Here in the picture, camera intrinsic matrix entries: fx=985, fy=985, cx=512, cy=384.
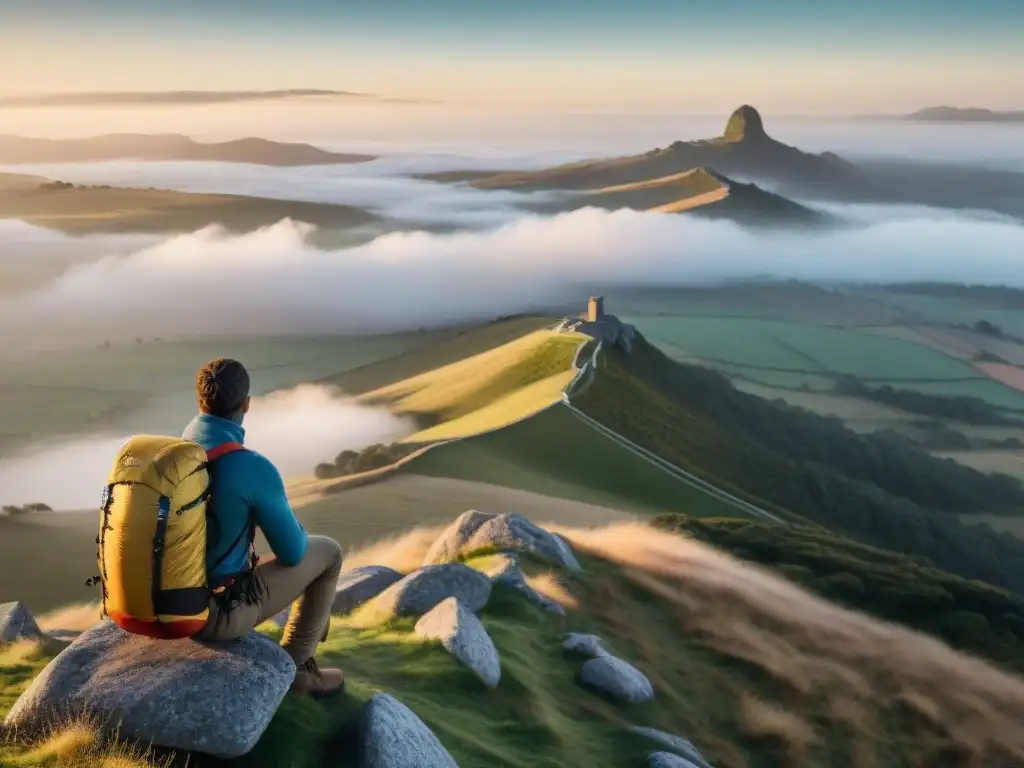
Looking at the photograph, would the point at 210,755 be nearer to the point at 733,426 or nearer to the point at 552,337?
the point at 552,337

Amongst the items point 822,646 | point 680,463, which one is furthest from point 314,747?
point 680,463

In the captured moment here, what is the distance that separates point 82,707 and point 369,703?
9.38 feet

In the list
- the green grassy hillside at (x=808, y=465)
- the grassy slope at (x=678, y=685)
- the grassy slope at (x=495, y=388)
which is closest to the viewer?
the grassy slope at (x=678, y=685)

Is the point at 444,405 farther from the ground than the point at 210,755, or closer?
closer

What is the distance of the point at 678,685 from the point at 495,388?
8663 cm

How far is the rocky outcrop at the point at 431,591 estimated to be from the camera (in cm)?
1748

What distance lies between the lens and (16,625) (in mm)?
15578

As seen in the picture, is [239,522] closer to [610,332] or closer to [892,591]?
[892,591]

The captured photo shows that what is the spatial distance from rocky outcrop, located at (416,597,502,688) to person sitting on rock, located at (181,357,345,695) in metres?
5.20

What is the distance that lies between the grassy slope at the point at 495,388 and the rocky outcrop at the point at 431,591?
181 ft

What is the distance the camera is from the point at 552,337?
116 m

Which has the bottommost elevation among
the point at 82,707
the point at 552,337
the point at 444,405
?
the point at 444,405

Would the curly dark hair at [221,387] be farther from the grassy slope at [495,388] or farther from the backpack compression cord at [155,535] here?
the grassy slope at [495,388]

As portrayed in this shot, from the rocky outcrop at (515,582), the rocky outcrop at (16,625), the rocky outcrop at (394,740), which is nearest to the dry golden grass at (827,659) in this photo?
the rocky outcrop at (515,582)
